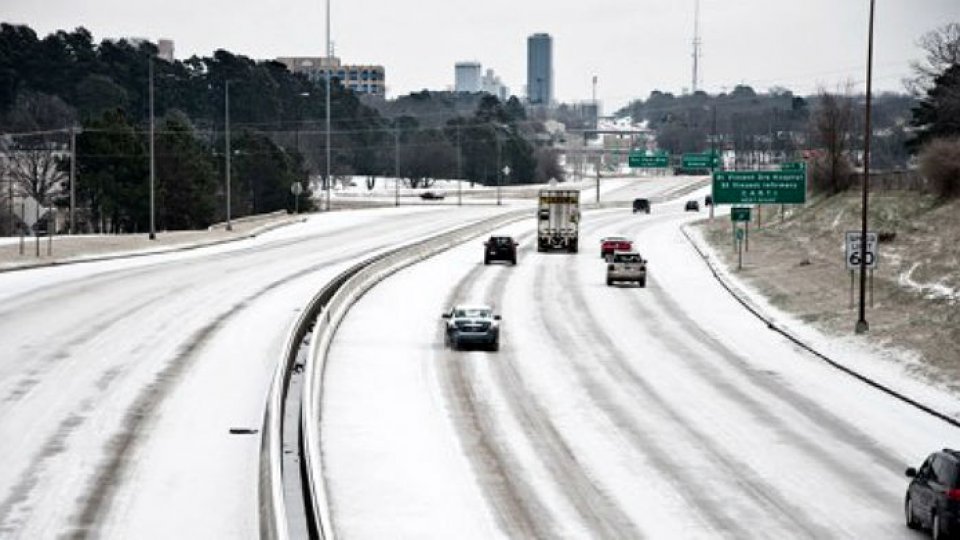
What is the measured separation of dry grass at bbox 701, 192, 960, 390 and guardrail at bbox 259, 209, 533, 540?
1758 cm

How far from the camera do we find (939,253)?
211ft

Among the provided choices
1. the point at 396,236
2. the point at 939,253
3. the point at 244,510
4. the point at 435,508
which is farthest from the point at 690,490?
the point at 396,236

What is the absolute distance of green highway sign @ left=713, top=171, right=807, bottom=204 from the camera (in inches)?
3361

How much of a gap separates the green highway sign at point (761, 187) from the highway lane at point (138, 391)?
26756 millimetres

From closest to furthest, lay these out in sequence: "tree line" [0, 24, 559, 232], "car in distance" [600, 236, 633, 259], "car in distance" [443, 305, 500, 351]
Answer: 1. "car in distance" [443, 305, 500, 351]
2. "car in distance" [600, 236, 633, 259]
3. "tree line" [0, 24, 559, 232]

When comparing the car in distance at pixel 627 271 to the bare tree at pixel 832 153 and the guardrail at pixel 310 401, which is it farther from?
the bare tree at pixel 832 153

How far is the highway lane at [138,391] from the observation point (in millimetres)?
24344

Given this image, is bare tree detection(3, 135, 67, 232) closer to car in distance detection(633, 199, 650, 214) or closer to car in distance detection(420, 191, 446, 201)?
car in distance detection(420, 191, 446, 201)

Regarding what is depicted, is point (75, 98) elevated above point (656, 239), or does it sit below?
above

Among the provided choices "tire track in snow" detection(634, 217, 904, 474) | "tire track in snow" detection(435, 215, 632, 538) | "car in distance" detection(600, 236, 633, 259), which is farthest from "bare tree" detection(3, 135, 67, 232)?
"tire track in snow" detection(435, 215, 632, 538)

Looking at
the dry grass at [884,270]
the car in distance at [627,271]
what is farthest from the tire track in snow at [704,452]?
the car in distance at [627,271]

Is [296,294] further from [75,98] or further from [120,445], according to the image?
[75,98]

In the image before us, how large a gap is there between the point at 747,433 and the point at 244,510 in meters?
13.5

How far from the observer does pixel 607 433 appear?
32938 millimetres
